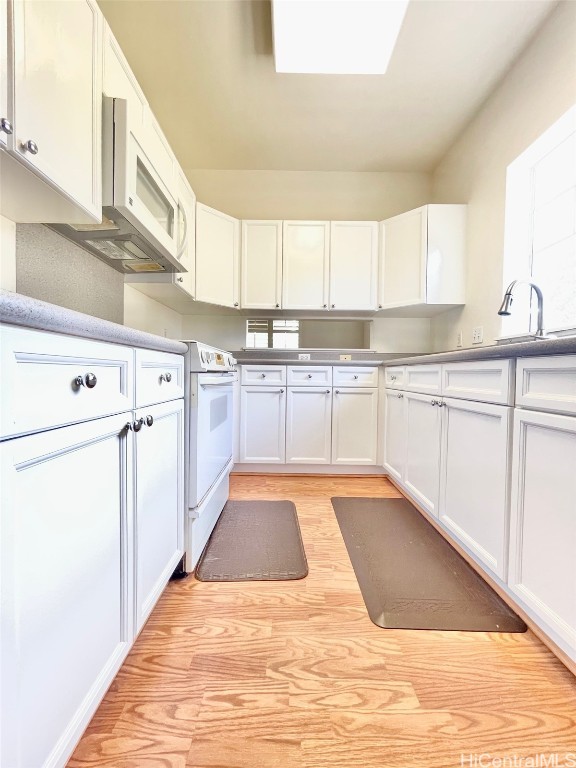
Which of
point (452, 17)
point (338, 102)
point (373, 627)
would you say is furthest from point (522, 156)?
point (373, 627)

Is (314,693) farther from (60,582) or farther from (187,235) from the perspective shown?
(187,235)

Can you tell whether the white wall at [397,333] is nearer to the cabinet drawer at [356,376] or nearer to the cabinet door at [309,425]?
the cabinet drawer at [356,376]

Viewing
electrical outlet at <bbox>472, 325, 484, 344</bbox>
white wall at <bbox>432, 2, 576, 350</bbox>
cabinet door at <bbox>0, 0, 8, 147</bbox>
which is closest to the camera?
cabinet door at <bbox>0, 0, 8, 147</bbox>

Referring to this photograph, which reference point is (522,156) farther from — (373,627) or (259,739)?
(259,739)

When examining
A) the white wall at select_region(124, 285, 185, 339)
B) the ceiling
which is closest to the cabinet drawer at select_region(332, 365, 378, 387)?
the white wall at select_region(124, 285, 185, 339)

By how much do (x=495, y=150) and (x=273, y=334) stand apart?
2.02 meters

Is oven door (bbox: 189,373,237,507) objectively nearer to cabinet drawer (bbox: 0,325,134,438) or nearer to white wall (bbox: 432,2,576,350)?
cabinet drawer (bbox: 0,325,134,438)

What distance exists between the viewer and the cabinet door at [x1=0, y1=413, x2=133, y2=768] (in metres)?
0.49

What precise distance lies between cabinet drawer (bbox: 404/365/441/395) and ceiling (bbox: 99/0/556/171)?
176 centimetres

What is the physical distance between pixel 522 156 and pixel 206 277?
84.3 inches

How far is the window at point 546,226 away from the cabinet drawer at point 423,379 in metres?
0.60

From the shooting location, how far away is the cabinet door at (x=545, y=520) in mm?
862

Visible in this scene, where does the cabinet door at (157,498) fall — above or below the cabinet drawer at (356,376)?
below

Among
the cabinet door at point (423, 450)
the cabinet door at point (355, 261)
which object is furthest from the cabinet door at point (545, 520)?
the cabinet door at point (355, 261)
